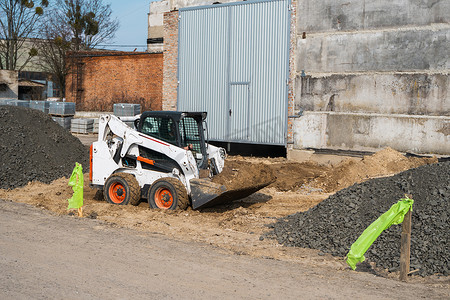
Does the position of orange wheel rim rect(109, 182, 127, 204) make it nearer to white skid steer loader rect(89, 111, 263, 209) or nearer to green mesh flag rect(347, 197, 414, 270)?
white skid steer loader rect(89, 111, 263, 209)

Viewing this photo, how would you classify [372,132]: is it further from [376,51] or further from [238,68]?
[238,68]

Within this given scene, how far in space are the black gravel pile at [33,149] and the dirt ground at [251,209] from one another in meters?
0.44

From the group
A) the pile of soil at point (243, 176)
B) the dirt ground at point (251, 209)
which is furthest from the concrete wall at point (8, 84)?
the pile of soil at point (243, 176)

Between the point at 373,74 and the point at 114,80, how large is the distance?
18496 millimetres

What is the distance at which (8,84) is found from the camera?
40.4 metres

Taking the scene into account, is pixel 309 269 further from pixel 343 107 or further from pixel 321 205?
pixel 343 107

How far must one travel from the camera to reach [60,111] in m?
29.6

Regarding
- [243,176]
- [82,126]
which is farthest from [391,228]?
[82,126]

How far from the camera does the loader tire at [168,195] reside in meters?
11.1

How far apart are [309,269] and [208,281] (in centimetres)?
158

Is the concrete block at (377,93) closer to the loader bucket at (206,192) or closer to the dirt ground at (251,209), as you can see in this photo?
the dirt ground at (251,209)

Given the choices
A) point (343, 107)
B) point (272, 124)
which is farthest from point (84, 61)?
point (343, 107)

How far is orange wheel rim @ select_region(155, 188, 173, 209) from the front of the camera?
11.3 meters

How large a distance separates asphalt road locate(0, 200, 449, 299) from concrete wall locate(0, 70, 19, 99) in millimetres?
34020
